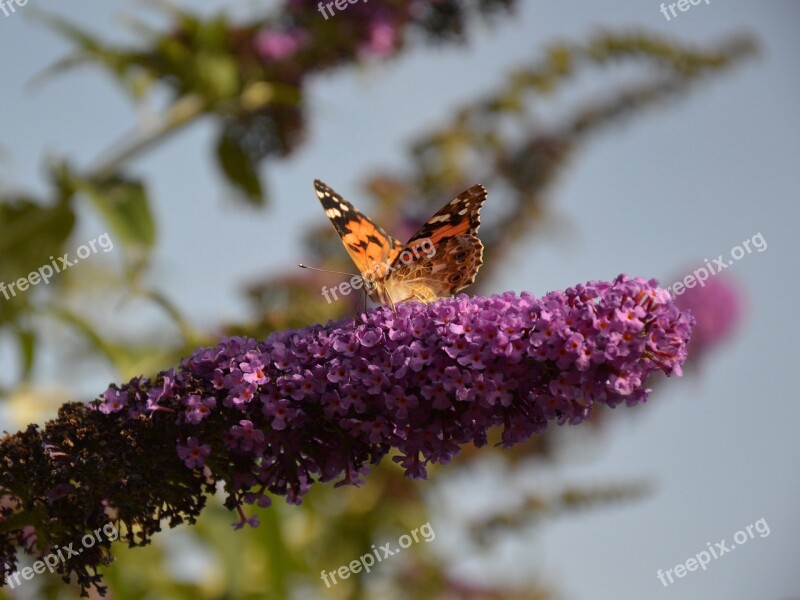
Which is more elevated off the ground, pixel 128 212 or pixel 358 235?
pixel 128 212

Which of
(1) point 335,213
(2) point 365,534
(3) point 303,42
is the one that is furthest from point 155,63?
(2) point 365,534

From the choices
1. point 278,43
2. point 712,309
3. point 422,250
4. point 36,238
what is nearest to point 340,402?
point 422,250

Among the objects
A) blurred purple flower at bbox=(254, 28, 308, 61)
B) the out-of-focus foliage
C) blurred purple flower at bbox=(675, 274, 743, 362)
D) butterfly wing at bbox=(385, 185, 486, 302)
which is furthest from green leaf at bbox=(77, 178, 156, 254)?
blurred purple flower at bbox=(675, 274, 743, 362)

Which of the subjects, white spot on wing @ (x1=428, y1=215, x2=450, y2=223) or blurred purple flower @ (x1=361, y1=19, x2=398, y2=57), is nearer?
white spot on wing @ (x1=428, y1=215, x2=450, y2=223)

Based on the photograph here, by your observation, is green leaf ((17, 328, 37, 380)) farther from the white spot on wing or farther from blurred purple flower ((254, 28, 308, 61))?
the white spot on wing

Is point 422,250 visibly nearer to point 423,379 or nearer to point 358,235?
point 358,235

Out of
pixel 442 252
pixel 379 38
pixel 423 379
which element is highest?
pixel 379 38

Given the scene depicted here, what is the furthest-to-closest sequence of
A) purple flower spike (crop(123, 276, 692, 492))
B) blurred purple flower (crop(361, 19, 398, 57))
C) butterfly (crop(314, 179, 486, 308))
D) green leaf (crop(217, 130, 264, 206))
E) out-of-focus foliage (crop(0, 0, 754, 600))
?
blurred purple flower (crop(361, 19, 398, 57))
green leaf (crop(217, 130, 264, 206))
out-of-focus foliage (crop(0, 0, 754, 600))
butterfly (crop(314, 179, 486, 308))
purple flower spike (crop(123, 276, 692, 492))
